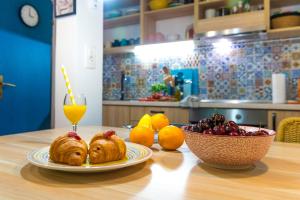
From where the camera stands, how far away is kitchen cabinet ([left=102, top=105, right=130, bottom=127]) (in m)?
3.07

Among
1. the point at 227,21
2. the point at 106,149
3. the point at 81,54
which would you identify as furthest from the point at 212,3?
the point at 106,149

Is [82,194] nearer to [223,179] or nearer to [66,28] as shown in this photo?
[223,179]

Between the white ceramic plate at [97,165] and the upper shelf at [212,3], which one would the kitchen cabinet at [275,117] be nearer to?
the upper shelf at [212,3]

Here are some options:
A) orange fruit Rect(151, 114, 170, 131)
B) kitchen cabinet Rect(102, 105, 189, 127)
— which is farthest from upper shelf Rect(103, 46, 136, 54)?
orange fruit Rect(151, 114, 170, 131)

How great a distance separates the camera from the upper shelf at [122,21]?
346 cm

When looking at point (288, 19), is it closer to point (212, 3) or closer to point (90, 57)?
point (212, 3)

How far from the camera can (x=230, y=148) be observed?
0.63m

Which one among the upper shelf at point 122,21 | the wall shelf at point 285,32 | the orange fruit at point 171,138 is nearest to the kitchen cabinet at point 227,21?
the wall shelf at point 285,32

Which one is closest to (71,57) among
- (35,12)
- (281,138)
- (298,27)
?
(35,12)

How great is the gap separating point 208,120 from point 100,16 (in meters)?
2.13

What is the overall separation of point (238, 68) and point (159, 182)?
2.64m

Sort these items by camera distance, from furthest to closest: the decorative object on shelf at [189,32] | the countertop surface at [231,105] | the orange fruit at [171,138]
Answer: the decorative object on shelf at [189,32]
the countertop surface at [231,105]
the orange fruit at [171,138]

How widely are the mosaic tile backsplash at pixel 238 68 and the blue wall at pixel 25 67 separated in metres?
1.26

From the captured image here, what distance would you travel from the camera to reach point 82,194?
20.1 inches
